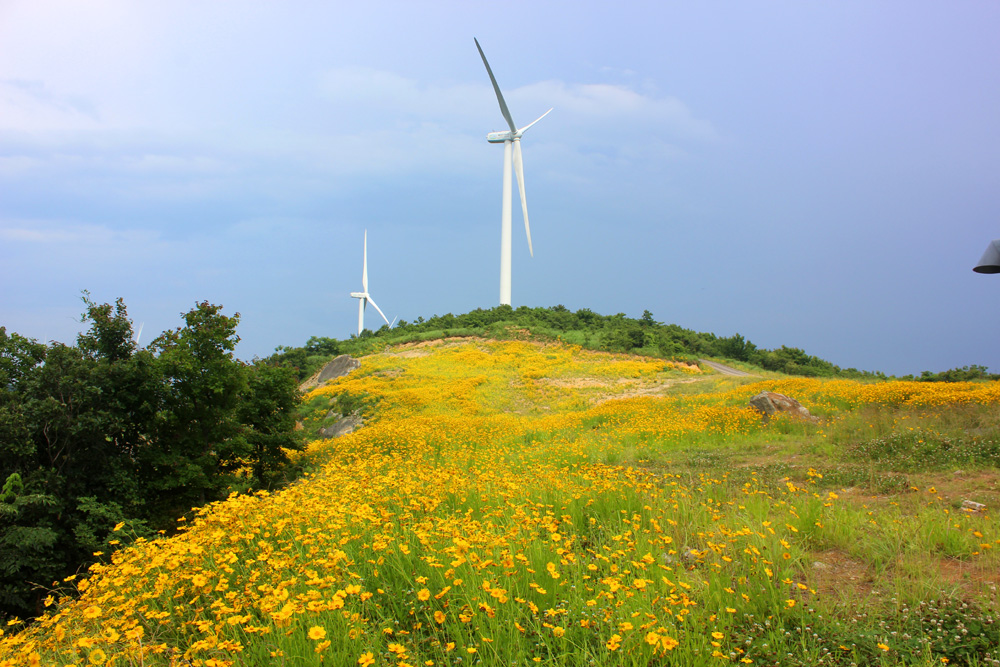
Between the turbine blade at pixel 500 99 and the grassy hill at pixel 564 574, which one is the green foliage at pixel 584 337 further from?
the grassy hill at pixel 564 574

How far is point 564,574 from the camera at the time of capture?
16.3 feet

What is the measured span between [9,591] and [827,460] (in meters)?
15.6

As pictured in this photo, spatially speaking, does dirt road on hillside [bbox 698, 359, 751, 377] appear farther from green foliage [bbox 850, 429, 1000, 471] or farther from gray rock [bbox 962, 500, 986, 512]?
gray rock [bbox 962, 500, 986, 512]

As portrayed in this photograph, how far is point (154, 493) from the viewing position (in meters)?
14.2

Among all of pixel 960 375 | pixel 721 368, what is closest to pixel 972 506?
pixel 960 375

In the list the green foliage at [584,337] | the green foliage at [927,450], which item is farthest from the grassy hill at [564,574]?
the green foliage at [584,337]

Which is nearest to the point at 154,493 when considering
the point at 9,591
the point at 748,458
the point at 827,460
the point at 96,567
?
the point at 9,591

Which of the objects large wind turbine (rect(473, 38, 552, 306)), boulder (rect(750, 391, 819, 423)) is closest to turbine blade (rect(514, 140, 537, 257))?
large wind turbine (rect(473, 38, 552, 306))

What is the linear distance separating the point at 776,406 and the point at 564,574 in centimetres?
1344

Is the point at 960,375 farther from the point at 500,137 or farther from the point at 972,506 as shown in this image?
the point at 500,137

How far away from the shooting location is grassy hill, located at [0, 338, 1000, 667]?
13.6 ft

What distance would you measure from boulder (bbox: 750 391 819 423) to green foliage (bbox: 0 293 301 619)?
43.5 ft

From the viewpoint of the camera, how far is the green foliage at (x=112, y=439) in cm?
1170

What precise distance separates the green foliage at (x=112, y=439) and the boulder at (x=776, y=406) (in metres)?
13.3
